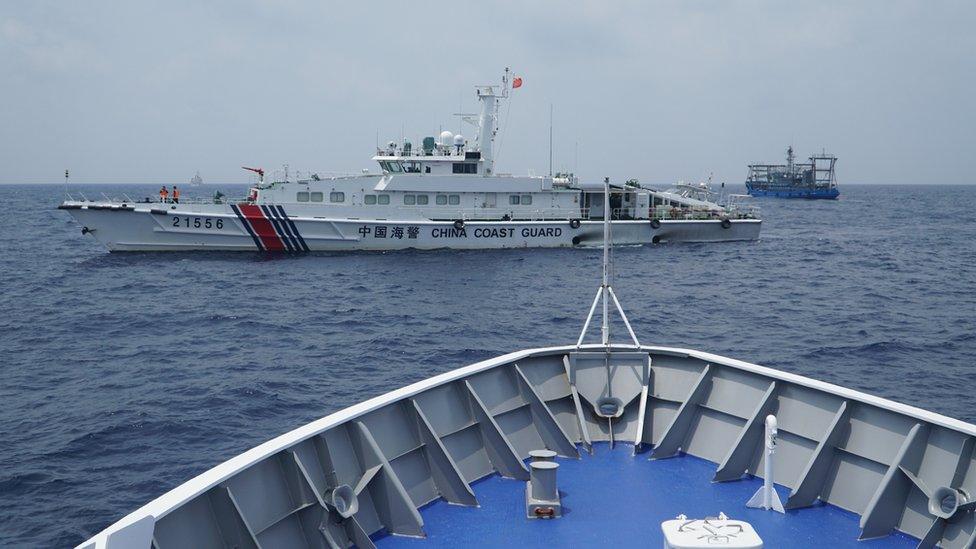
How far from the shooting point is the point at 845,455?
7.21 metres

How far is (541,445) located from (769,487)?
239cm

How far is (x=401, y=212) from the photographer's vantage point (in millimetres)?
42250

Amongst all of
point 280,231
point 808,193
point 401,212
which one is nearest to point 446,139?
point 401,212

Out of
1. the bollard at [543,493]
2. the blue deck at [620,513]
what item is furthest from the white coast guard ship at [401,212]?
the bollard at [543,493]

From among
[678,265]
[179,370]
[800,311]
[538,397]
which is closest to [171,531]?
[538,397]

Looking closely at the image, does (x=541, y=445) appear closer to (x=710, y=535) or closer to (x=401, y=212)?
(x=710, y=535)

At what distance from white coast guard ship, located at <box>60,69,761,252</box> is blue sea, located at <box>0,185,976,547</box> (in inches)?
38.9

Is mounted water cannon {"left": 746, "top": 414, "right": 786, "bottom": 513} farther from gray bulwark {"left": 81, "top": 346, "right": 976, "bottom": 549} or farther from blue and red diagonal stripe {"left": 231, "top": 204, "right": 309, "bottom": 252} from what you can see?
blue and red diagonal stripe {"left": 231, "top": 204, "right": 309, "bottom": 252}

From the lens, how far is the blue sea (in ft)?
50.0

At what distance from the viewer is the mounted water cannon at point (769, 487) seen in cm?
687

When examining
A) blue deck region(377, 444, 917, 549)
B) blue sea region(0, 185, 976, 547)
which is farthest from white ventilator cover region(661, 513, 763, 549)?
blue sea region(0, 185, 976, 547)

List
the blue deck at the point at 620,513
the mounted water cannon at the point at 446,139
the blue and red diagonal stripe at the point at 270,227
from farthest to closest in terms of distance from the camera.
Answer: the mounted water cannon at the point at 446,139, the blue and red diagonal stripe at the point at 270,227, the blue deck at the point at 620,513

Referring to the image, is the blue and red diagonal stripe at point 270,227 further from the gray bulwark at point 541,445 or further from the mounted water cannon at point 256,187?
the gray bulwark at point 541,445

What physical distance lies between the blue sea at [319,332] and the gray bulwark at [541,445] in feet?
24.3
